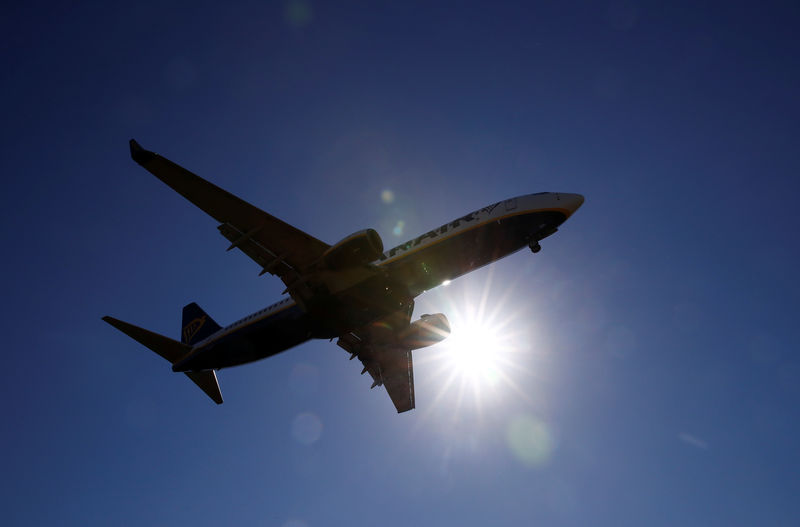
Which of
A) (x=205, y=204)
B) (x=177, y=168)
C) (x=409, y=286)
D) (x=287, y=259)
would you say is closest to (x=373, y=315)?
(x=409, y=286)

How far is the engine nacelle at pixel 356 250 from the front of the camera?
25891mm

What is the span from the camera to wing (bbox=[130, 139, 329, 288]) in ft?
81.0

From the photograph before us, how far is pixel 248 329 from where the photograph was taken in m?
30.6

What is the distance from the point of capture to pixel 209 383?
35.4 metres

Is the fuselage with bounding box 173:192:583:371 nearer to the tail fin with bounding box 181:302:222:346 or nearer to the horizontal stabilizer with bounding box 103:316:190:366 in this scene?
the horizontal stabilizer with bounding box 103:316:190:366

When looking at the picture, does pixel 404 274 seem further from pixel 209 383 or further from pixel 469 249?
pixel 209 383

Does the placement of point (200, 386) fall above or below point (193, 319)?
below

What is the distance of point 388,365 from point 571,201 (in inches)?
706

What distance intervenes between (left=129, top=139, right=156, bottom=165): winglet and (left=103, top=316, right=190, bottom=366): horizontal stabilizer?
12.4 m

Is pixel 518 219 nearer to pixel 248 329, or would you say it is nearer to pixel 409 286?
pixel 409 286

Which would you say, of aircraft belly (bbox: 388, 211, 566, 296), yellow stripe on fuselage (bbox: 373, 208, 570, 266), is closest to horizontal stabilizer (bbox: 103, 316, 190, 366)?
yellow stripe on fuselage (bbox: 373, 208, 570, 266)

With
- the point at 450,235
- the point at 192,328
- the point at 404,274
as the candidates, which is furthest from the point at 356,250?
the point at 192,328

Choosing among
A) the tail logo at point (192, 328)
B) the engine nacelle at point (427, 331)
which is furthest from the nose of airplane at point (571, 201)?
the tail logo at point (192, 328)

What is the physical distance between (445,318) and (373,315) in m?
6.67
